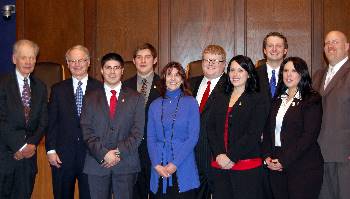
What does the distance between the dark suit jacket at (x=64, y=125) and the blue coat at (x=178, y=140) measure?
60 cm

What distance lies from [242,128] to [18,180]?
179cm

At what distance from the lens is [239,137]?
3260mm

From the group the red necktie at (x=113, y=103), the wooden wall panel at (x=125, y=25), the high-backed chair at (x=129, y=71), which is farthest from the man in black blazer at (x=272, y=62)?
the wooden wall panel at (x=125, y=25)

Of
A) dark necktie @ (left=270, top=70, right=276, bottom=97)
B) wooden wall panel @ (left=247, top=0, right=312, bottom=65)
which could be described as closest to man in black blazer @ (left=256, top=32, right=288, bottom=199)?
dark necktie @ (left=270, top=70, right=276, bottom=97)

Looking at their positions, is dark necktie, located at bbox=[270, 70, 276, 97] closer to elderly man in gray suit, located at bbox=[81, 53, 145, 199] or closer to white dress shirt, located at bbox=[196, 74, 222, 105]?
white dress shirt, located at bbox=[196, 74, 222, 105]

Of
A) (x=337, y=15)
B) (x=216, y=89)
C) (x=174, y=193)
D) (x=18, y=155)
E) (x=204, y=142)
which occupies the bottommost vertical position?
(x=174, y=193)

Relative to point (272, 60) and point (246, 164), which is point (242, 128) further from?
point (272, 60)

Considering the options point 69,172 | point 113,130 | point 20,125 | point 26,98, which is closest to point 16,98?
point 26,98

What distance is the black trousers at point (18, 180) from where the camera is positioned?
3.52 meters

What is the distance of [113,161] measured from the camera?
3.26 metres

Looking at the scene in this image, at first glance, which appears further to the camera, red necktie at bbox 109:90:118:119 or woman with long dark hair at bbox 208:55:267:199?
red necktie at bbox 109:90:118:119

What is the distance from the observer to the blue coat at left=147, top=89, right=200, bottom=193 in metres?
3.28

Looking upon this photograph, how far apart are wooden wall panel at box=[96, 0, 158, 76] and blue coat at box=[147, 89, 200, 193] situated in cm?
286

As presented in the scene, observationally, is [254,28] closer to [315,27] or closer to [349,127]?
[315,27]
